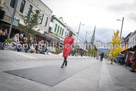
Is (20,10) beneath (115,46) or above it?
above

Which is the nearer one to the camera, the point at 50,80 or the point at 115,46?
the point at 50,80

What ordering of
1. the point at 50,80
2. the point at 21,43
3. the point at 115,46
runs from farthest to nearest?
the point at 115,46 < the point at 21,43 < the point at 50,80

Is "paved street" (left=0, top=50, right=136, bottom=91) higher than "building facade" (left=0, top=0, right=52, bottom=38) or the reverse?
the reverse

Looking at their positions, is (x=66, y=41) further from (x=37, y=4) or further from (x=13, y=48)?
(x=37, y=4)

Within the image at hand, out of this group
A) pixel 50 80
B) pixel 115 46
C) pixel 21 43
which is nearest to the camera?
pixel 50 80

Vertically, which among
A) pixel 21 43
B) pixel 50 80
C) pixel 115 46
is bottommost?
pixel 50 80

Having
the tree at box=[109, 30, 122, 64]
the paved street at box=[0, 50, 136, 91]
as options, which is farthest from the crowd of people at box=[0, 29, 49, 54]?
the tree at box=[109, 30, 122, 64]

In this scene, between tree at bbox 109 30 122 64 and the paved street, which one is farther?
tree at bbox 109 30 122 64

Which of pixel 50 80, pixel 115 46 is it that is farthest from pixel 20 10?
pixel 50 80

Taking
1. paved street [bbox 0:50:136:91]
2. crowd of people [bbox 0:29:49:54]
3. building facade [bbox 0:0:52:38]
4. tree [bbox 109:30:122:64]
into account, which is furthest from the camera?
tree [bbox 109:30:122:64]

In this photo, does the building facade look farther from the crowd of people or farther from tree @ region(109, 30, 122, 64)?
tree @ region(109, 30, 122, 64)

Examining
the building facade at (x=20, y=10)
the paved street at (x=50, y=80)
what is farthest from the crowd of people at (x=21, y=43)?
the paved street at (x=50, y=80)

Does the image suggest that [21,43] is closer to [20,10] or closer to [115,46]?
[20,10]

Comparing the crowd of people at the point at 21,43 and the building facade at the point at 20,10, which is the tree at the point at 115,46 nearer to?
the crowd of people at the point at 21,43
